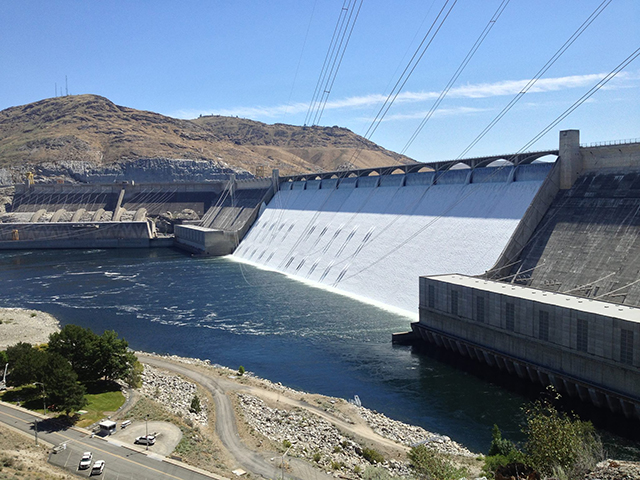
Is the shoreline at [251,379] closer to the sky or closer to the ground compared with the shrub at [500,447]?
closer to the ground

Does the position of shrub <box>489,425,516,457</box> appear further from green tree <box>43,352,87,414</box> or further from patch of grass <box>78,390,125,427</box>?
green tree <box>43,352,87,414</box>

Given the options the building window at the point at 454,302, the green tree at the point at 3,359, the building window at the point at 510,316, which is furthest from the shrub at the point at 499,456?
Answer: the green tree at the point at 3,359

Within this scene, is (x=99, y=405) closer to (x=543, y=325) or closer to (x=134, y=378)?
(x=134, y=378)

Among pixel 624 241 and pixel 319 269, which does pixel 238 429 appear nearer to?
pixel 624 241

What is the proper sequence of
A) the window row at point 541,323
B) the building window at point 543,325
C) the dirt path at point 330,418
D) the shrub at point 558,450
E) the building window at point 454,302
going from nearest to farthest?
the shrub at point 558,450 → the dirt path at point 330,418 → the window row at point 541,323 → the building window at point 543,325 → the building window at point 454,302

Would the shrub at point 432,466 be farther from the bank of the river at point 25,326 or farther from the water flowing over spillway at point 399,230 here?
the bank of the river at point 25,326

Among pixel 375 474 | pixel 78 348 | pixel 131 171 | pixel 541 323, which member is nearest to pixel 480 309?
pixel 541 323

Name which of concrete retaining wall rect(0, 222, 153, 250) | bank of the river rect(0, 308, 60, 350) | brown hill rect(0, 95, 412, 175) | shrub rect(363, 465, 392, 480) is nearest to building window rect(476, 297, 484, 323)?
shrub rect(363, 465, 392, 480)
